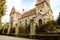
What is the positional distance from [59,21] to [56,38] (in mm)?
18986

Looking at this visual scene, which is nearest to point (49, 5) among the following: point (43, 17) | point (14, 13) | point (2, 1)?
Result: point (43, 17)

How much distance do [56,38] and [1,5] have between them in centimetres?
669

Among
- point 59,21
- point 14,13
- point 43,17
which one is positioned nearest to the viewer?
point 59,21

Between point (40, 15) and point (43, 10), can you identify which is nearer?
point (40, 15)

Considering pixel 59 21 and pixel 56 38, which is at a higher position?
pixel 59 21

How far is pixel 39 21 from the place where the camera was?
41.2m

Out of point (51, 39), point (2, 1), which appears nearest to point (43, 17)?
point (51, 39)

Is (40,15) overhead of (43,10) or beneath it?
beneath

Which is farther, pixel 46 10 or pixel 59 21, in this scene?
pixel 46 10

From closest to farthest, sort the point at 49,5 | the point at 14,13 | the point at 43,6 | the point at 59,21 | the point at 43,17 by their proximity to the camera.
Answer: the point at 59,21, the point at 43,17, the point at 43,6, the point at 49,5, the point at 14,13

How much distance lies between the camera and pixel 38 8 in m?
44.2

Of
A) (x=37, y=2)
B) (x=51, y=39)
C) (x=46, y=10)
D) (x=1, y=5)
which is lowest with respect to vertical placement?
(x=51, y=39)

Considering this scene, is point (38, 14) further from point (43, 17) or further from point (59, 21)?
point (59, 21)

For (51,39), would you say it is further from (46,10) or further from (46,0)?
(46,0)
